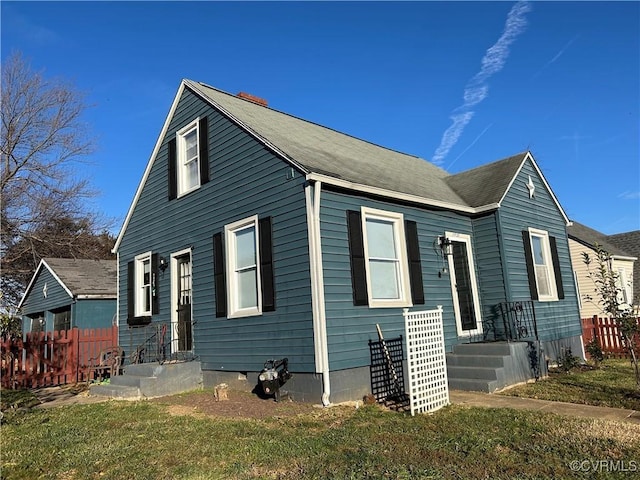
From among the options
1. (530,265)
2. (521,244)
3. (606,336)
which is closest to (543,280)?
(530,265)

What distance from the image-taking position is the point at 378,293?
8250 mm

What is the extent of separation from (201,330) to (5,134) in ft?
62.0

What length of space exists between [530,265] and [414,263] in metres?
3.91

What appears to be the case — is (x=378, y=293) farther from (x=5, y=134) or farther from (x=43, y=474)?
(x=5, y=134)

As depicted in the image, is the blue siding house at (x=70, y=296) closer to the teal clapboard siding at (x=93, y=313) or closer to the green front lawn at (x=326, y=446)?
the teal clapboard siding at (x=93, y=313)

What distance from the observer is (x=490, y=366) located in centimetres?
831

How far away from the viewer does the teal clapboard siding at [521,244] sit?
411 inches

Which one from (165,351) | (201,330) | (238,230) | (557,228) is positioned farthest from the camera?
(557,228)

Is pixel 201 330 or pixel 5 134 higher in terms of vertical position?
pixel 5 134

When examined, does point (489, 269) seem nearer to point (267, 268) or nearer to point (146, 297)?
point (267, 268)

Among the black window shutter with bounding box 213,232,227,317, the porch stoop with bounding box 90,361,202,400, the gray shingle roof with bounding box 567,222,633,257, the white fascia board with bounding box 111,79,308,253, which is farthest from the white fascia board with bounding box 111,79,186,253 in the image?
the gray shingle roof with bounding box 567,222,633,257

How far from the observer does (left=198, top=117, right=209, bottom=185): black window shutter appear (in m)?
10.1

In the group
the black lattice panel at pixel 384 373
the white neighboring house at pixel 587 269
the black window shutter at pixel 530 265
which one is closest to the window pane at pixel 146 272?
the black lattice panel at pixel 384 373

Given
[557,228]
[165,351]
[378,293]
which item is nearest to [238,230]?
[378,293]
